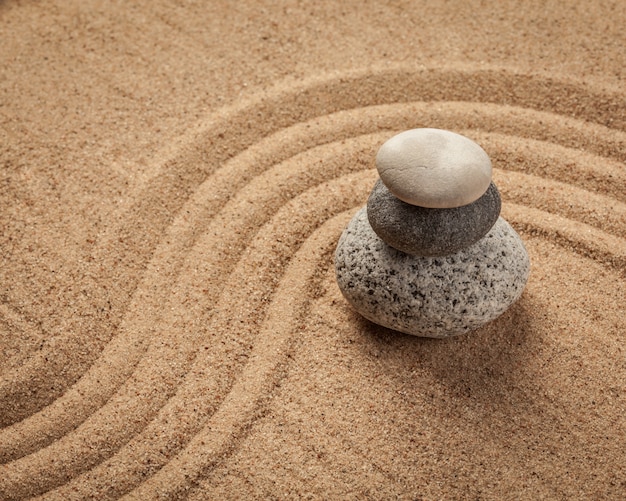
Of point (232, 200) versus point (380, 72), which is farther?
point (380, 72)

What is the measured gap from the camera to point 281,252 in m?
2.61

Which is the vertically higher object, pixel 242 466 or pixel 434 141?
pixel 434 141

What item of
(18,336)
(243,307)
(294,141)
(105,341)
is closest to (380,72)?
(294,141)

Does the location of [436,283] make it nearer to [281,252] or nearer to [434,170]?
[434,170]

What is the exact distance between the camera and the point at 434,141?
6.58ft

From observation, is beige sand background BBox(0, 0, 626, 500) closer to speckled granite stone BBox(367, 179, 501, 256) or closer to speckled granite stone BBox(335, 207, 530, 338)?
speckled granite stone BBox(335, 207, 530, 338)

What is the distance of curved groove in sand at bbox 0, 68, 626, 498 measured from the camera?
2.26 m

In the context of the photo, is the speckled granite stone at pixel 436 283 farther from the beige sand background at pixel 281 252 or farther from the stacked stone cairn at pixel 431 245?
the beige sand background at pixel 281 252

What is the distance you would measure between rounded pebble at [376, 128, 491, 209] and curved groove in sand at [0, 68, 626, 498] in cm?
71

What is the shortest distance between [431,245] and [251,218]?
903 mm

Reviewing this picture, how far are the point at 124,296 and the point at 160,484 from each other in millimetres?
761

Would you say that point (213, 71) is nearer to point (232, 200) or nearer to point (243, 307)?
point (232, 200)

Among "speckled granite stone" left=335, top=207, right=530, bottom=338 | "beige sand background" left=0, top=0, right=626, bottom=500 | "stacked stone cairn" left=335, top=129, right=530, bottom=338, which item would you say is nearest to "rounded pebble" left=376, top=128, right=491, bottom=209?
"stacked stone cairn" left=335, top=129, right=530, bottom=338

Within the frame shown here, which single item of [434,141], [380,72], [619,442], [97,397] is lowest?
[619,442]
